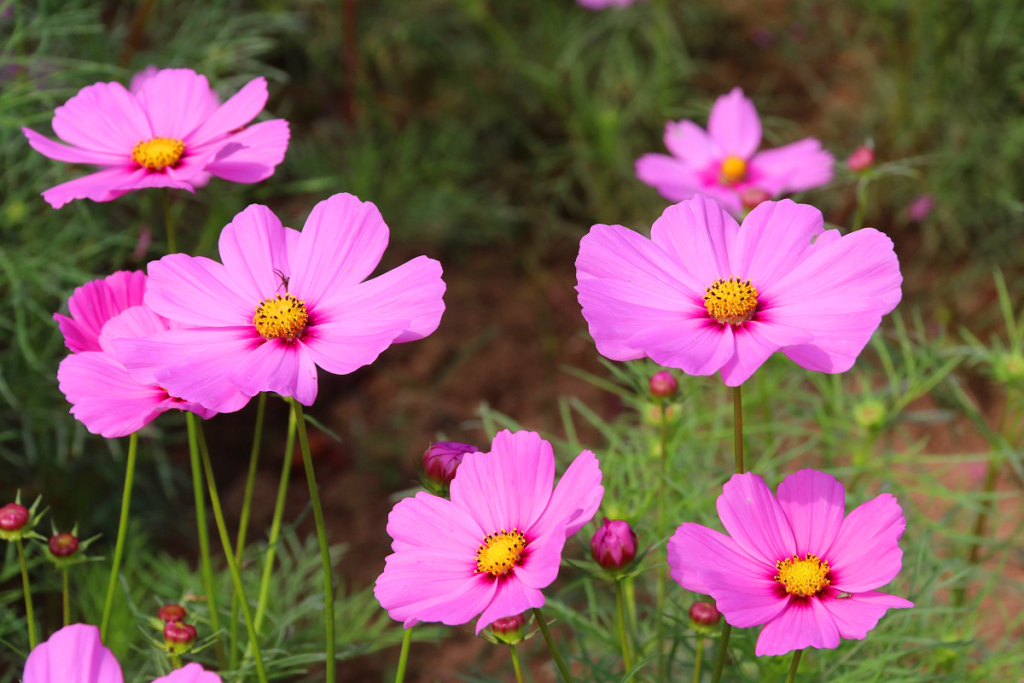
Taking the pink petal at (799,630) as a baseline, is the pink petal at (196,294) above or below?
above

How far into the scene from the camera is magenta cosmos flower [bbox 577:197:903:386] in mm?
617

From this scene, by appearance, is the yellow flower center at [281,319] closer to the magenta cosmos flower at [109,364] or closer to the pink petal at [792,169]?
the magenta cosmos flower at [109,364]

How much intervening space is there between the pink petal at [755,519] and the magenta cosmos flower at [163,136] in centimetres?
40

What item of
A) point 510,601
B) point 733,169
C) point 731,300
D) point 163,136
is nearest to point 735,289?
point 731,300

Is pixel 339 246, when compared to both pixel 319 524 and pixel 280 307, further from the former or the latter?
pixel 319 524

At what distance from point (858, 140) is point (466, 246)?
0.80 m

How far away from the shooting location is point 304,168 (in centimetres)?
192

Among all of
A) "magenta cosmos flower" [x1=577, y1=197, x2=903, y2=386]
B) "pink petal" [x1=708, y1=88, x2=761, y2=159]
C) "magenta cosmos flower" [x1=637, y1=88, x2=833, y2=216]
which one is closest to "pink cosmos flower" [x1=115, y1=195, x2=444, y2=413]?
"magenta cosmos flower" [x1=577, y1=197, x2=903, y2=386]

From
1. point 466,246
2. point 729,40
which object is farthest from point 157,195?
point 729,40

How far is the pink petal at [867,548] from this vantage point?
602 mm

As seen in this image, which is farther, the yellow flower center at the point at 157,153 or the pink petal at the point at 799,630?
the yellow flower center at the point at 157,153

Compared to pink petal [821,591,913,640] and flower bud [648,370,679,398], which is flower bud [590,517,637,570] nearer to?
pink petal [821,591,913,640]

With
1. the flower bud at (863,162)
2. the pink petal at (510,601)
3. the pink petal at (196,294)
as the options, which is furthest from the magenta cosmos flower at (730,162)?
the pink petal at (510,601)

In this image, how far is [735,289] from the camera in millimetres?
674
